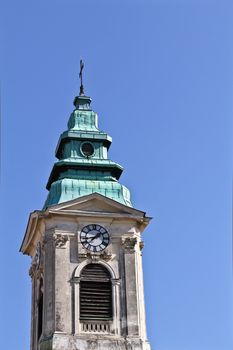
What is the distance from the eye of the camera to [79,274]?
4000 cm

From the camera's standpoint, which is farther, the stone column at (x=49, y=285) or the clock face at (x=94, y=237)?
the clock face at (x=94, y=237)

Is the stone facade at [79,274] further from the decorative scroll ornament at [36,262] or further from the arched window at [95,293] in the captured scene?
the arched window at [95,293]

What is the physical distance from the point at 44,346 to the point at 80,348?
1455mm

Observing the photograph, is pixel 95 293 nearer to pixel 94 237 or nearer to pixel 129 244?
pixel 94 237

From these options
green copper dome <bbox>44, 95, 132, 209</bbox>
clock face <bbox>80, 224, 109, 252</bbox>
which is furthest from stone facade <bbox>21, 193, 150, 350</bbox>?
green copper dome <bbox>44, 95, 132, 209</bbox>

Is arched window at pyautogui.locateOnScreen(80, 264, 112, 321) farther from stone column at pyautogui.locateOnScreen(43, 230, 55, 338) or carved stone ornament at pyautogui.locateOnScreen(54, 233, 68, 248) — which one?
carved stone ornament at pyautogui.locateOnScreen(54, 233, 68, 248)

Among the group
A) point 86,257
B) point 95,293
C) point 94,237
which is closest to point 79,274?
point 86,257

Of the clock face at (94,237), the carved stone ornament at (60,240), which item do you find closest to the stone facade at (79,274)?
the carved stone ornament at (60,240)

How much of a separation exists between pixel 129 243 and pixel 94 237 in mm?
1571

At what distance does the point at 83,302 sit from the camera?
39.6m

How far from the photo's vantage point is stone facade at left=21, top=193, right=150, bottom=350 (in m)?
38.8

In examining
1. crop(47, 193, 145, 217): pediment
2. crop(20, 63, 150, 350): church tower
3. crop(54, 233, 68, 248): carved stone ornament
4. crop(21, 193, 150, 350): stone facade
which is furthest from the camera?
crop(47, 193, 145, 217): pediment

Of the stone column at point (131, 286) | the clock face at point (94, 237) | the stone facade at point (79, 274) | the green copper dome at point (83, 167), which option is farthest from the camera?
the green copper dome at point (83, 167)

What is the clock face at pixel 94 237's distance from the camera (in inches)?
1602
